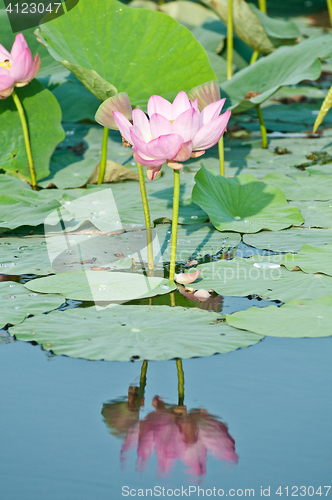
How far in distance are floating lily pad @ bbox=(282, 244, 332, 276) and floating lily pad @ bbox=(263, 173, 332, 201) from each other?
0.61m

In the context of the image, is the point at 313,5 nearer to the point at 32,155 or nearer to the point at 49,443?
the point at 32,155

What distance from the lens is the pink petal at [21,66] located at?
2186 millimetres

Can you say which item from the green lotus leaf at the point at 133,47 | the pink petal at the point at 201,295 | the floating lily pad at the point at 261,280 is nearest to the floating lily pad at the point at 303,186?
the green lotus leaf at the point at 133,47

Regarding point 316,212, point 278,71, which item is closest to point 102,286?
point 316,212

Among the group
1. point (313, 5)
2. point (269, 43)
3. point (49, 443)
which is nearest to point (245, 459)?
point (49, 443)

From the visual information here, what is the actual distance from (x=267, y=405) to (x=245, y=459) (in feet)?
0.51

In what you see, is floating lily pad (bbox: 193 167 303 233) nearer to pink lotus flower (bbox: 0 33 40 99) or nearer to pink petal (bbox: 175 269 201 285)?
pink petal (bbox: 175 269 201 285)

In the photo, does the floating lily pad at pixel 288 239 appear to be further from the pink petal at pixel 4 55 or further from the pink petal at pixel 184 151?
the pink petal at pixel 4 55

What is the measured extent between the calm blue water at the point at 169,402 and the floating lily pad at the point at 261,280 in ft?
0.71

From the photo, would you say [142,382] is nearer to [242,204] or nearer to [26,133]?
[242,204]

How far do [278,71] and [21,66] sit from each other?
134 centimetres

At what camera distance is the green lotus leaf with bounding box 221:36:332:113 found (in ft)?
7.92

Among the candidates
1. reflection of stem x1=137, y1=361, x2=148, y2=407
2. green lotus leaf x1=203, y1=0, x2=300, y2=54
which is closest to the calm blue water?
reflection of stem x1=137, y1=361, x2=148, y2=407

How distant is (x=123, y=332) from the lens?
3.74 ft
